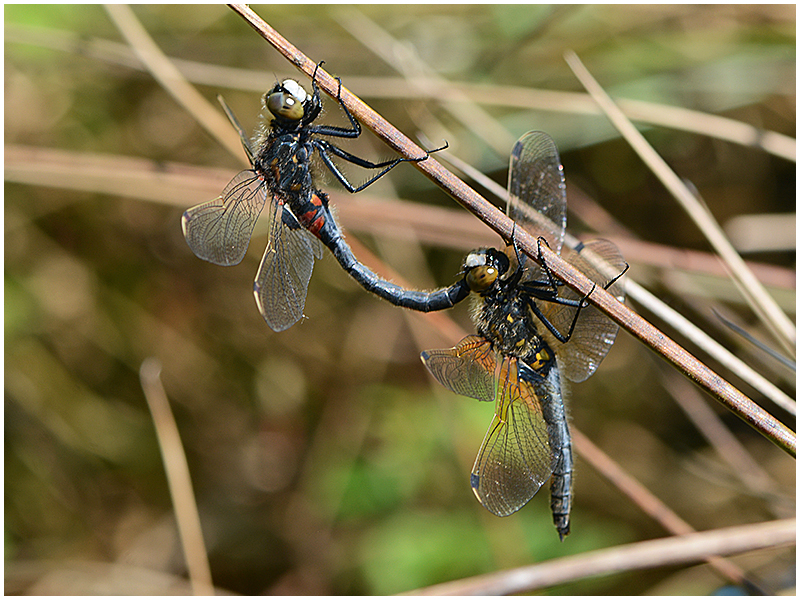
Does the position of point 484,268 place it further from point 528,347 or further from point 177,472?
point 177,472

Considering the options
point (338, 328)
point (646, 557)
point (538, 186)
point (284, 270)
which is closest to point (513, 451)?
point (646, 557)

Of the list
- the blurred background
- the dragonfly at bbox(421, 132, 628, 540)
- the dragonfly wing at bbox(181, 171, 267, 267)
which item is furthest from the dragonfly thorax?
the blurred background

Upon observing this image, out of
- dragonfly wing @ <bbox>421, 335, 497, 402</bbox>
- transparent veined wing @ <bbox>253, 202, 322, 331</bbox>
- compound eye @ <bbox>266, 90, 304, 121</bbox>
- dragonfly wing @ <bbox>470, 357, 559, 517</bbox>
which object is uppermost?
compound eye @ <bbox>266, 90, 304, 121</bbox>

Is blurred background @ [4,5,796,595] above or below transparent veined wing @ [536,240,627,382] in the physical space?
above

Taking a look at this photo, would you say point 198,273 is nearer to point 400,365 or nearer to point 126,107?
point 126,107

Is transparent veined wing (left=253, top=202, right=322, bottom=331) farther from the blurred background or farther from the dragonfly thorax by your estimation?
the blurred background

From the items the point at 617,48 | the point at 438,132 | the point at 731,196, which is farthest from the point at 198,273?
the point at 731,196

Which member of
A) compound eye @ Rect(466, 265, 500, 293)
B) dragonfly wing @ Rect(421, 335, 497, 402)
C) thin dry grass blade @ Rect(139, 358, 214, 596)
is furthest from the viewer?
thin dry grass blade @ Rect(139, 358, 214, 596)
